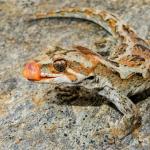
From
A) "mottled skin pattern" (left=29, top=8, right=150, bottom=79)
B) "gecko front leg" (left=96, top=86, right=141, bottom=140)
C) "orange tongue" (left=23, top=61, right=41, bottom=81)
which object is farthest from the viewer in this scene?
"mottled skin pattern" (left=29, top=8, right=150, bottom=79)

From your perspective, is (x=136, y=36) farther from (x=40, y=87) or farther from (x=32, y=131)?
(x=32, y=131)

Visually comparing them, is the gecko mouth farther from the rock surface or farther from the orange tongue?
the rock surface

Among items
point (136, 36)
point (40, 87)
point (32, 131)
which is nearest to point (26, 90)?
point (40, 87)

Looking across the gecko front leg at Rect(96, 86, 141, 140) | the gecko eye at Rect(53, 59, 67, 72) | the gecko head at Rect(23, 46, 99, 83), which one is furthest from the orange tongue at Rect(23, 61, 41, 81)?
the gecko front leg at Rect(96, 86, 141, 140)

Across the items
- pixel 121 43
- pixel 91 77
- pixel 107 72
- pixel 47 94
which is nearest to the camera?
pixel 91 77

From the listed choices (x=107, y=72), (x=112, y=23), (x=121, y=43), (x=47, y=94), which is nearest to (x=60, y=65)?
(x=107, y=72)

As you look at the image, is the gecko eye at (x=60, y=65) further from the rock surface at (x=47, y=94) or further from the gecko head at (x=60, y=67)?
the rock surface at (x=47, y=94)

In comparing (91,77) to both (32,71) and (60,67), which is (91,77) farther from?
(32,71)
